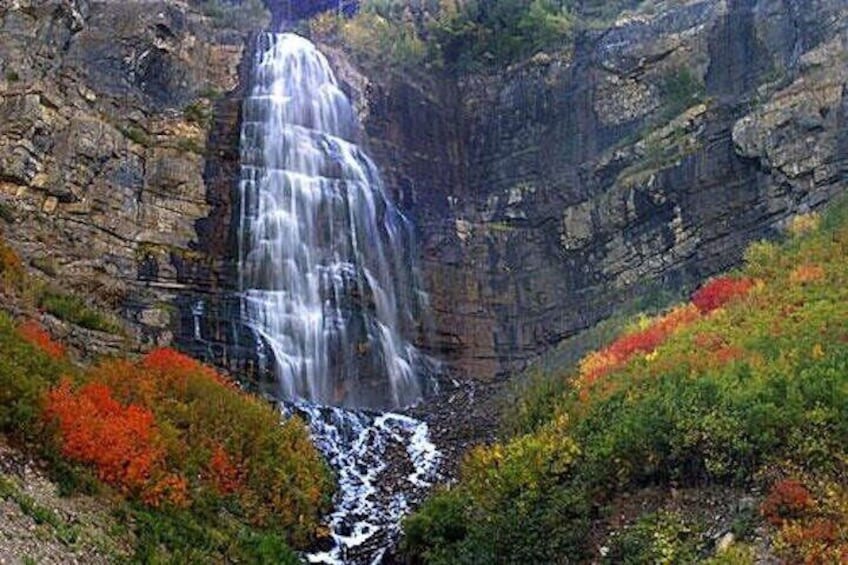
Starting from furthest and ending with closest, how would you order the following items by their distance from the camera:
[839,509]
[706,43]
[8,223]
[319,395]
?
[706,43], [319,395], [8,223], [839,509]

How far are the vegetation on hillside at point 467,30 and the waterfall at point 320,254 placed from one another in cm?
659

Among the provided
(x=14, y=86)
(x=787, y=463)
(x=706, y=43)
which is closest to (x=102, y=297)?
(x=14, y=86)

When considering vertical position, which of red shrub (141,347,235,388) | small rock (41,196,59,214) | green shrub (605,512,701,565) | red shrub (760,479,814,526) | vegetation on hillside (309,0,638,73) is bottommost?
green shrub (605,512,701,565)

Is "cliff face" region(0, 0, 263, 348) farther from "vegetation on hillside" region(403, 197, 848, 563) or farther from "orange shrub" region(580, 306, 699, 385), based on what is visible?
"vegetation on hillside" region(403, 197, 848, 563)

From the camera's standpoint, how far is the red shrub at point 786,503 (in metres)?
14.2

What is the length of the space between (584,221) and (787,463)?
24033mm

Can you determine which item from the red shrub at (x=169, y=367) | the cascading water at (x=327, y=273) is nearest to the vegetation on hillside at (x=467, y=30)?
the cascading water at (x=327, y=273)

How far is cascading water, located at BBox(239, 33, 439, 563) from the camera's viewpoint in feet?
91.0

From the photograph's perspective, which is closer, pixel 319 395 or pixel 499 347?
pixel 319 395

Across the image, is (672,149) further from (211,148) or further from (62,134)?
(62,134)

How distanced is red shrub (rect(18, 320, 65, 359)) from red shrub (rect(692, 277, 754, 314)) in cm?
1605

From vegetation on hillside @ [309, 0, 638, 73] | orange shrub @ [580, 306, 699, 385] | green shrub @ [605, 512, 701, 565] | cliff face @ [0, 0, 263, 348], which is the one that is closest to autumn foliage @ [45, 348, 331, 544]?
orange shrub @ [580, 306, 699, 385]

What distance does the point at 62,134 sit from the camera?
32.6 meters

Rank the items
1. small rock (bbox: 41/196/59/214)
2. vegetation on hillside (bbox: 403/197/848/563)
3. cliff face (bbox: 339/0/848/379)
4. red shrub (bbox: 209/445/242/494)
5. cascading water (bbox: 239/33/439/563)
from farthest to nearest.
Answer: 1. cliff face (bbox: 339/0/848/379)
2. small rock (bbox: 41/196/59/214)
3. cascading water (bbox: 239/33/439/563)
4. red shrub (bbox: 209/445/242/494)
5. vegetation on hillside (bbox: 403/197/848/563)
